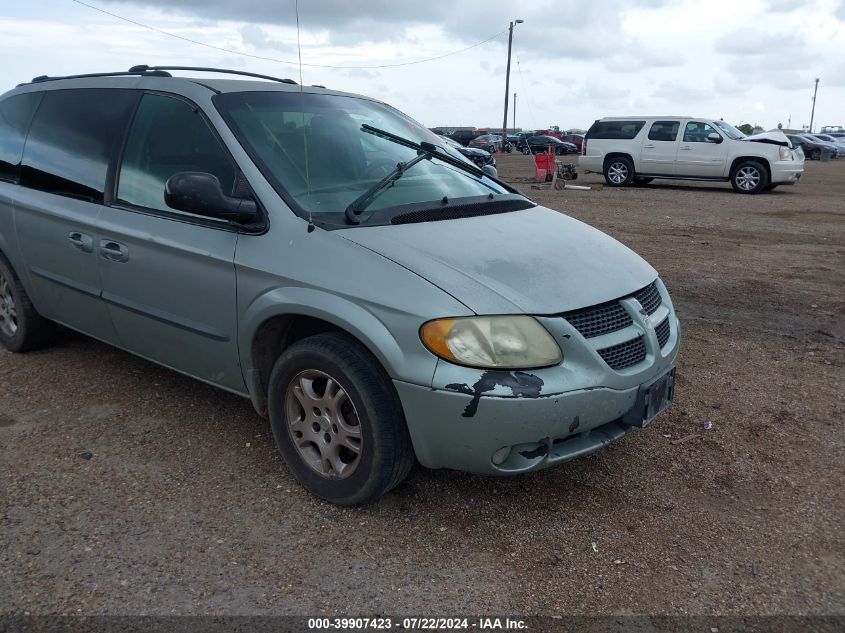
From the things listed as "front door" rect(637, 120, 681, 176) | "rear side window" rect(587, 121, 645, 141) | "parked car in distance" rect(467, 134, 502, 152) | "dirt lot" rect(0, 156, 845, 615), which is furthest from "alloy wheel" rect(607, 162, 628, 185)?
"parked car in distance" rect(467, 134, 502, 152)

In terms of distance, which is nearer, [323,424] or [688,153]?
[323,424]

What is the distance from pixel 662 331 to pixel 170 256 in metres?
2.23

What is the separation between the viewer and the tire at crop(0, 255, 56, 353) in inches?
179

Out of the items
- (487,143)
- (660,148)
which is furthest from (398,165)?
(487,143)

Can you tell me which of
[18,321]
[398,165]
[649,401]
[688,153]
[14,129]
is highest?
[688,153]

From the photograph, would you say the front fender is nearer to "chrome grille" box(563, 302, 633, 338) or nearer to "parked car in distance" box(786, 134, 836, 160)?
"chrome grille" box(563, 302, 633, 338)

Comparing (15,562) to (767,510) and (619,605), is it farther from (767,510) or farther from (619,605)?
(767,510)

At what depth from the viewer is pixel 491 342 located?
2.64 meters

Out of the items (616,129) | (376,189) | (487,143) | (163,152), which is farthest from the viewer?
(487,143)

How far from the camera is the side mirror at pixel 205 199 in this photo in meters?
3.02

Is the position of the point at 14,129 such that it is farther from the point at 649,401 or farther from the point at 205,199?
the point at 649,401

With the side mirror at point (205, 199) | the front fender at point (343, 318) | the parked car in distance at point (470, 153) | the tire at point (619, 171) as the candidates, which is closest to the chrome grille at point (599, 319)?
the front fender at point (343, 318)

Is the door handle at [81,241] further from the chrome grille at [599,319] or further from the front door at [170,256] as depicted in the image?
the chrome grille at [599,319]

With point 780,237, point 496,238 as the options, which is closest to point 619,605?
point 496,238
